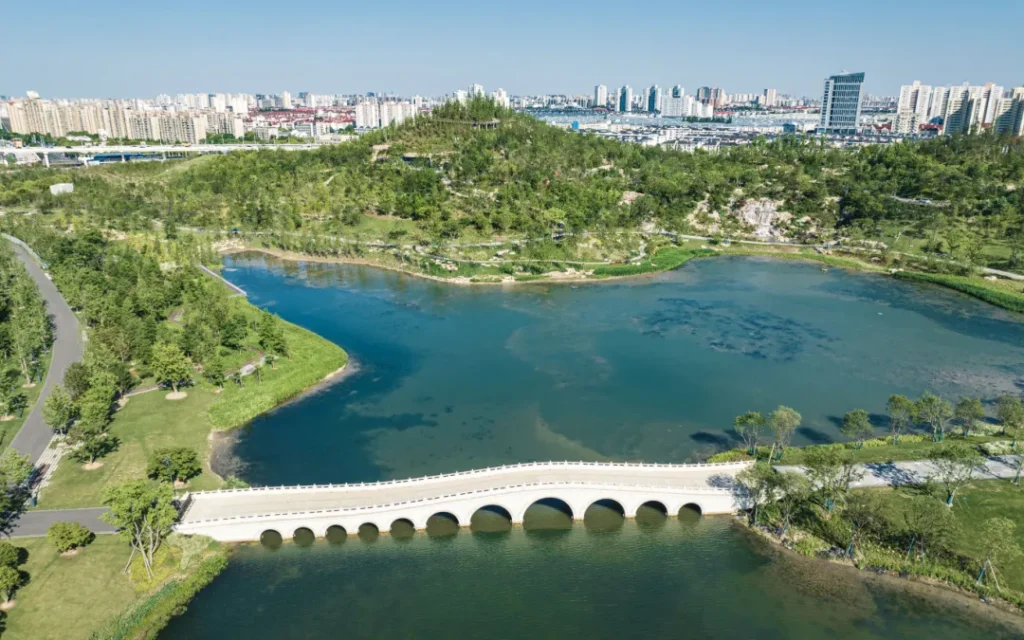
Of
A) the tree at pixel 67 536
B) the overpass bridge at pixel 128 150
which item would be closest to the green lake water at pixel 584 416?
the tree at pixel 67 536

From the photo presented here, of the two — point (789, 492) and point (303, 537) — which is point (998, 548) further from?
point (303, 537)

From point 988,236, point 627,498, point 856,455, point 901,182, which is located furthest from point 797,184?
point 627,498

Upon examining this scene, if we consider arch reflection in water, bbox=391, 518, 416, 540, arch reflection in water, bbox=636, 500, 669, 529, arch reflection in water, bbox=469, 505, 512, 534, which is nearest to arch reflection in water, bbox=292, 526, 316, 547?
arch reflection in water, bbox=391, 518, 416, 540

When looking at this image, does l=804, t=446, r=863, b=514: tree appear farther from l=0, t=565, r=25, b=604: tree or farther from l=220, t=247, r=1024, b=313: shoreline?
l=220, t=247, r=1024, b=313: shoreline

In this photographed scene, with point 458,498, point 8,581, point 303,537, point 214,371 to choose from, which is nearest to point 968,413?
point 458,498

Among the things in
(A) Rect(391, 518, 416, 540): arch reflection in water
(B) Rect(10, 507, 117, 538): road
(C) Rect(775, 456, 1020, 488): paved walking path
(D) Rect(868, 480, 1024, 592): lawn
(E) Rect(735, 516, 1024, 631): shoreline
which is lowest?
(A) Rect(391, 518, 416, 540): arch reflection in water

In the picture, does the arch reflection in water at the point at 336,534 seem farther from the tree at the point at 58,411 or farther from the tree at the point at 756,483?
the tree at the point at 756,483
